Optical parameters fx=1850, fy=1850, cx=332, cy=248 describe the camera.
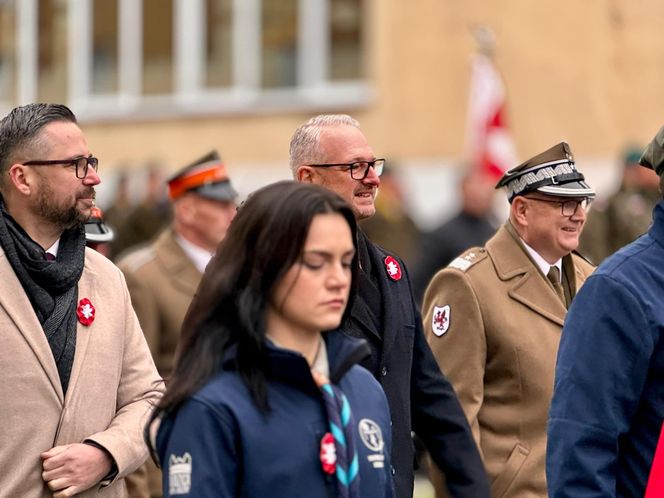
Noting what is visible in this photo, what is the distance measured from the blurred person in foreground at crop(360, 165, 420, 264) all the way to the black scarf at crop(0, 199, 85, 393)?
907 centimetres

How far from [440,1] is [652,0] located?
2702 millimetres

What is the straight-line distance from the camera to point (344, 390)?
4652 millimetres

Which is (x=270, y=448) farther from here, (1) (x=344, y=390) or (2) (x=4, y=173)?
(2) (x=4, y=173)

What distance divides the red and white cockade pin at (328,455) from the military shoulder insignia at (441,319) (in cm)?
254

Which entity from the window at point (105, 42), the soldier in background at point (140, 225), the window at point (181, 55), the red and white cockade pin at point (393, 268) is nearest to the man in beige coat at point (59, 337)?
the red and white cockade pin at point (393, 268)

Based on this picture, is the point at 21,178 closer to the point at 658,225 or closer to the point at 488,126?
the point at 658,225

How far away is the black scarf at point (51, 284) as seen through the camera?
584 cm

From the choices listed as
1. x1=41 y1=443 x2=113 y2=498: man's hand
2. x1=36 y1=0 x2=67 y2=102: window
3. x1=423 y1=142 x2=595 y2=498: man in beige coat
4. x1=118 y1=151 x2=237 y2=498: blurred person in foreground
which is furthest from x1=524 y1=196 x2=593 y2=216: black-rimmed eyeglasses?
x1=36 y1=0 x2=67 y2=102: window

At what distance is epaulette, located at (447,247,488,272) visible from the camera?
7094 mm

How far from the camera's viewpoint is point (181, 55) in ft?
78.9

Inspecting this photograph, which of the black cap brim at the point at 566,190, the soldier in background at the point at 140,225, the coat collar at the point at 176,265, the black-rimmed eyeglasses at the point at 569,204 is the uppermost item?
the black cap brim at the point at 566,190

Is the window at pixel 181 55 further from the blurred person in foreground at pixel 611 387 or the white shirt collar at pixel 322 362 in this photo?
the white shirt collar at pixel 322 362

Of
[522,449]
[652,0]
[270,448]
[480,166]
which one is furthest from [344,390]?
[652,0]

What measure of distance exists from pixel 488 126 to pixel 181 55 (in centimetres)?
747
